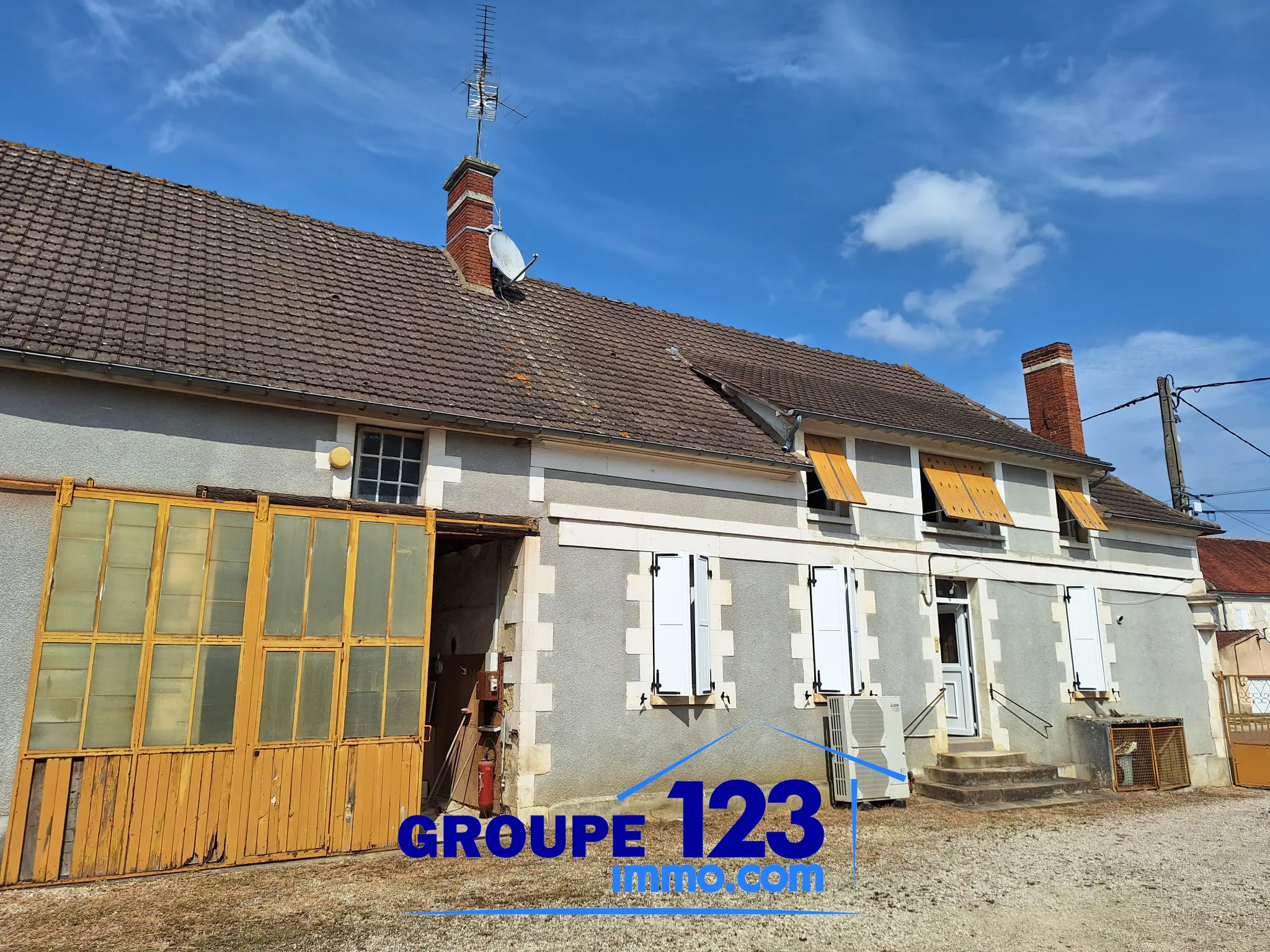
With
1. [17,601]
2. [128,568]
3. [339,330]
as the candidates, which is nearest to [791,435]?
[339,330]

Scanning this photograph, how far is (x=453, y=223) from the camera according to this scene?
12.3 metres

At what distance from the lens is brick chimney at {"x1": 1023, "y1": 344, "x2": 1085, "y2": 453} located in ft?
48.3

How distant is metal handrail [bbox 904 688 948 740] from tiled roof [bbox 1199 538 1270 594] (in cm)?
2120

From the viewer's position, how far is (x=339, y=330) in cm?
914

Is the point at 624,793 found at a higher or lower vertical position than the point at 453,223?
lower

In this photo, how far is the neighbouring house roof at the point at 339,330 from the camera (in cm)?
767

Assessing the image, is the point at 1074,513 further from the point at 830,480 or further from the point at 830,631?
the point at 830,631

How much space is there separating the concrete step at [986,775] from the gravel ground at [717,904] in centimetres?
207

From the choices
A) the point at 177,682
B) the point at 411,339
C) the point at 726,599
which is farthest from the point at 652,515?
the point at 177,682

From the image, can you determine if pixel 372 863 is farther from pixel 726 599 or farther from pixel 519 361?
pixel 519 361

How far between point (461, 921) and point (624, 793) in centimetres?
323

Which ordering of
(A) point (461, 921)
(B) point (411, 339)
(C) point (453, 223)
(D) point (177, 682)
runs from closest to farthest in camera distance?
(A) point (461, 921) < (D) point (177, 682) < (B) point (411, 339) < (C) point (453, 223)

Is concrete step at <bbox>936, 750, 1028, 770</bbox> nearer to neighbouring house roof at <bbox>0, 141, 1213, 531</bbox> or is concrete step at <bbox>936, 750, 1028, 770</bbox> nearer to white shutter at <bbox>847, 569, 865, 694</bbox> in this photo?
white shutter at <bbox>847, 569, 865, 694</bbox>

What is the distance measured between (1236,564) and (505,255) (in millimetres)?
29319
